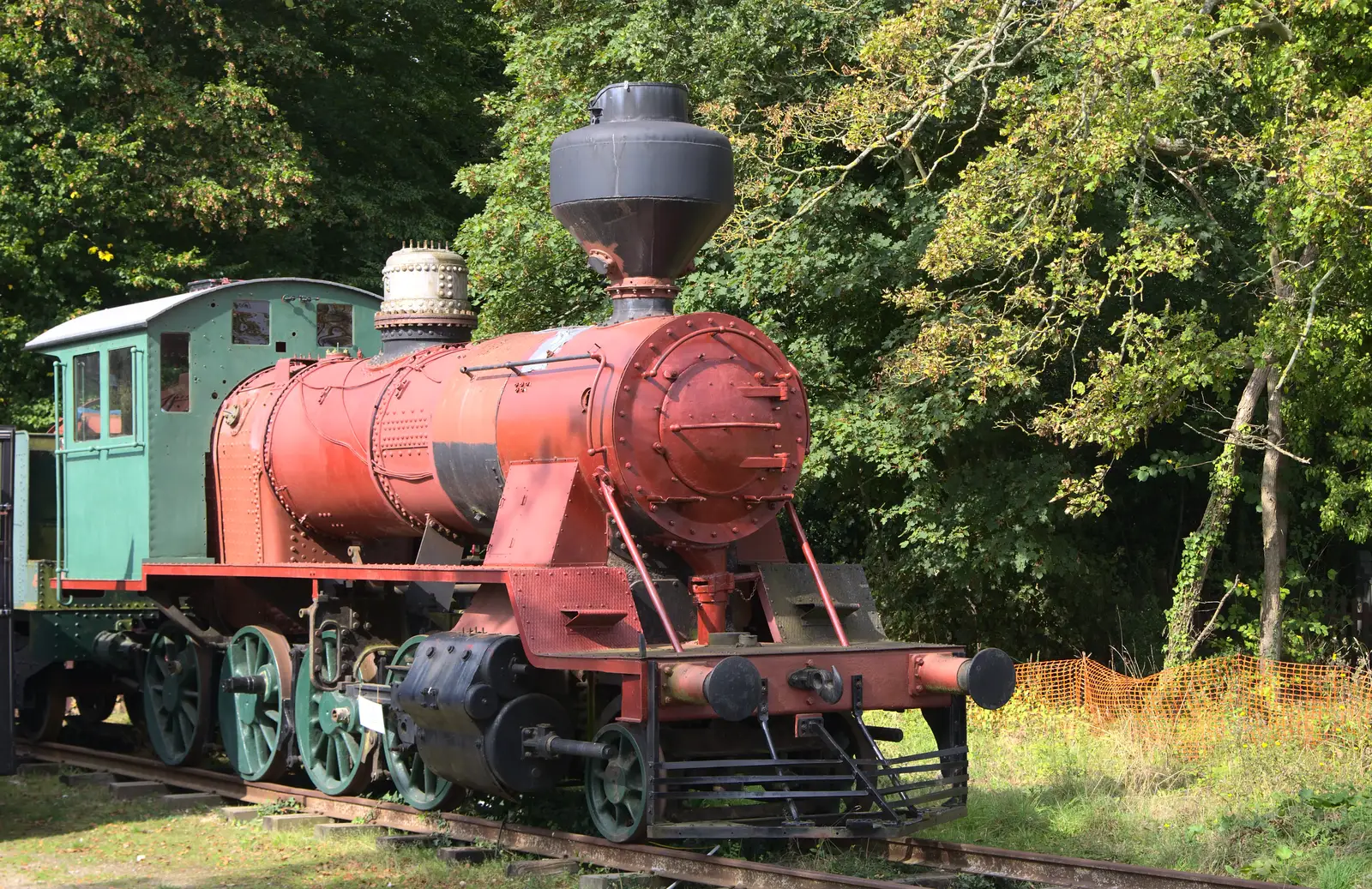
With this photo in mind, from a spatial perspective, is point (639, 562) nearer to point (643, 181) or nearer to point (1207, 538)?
point (643, 181)

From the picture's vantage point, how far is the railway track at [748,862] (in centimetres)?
678

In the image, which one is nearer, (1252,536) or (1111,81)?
(1111,81)

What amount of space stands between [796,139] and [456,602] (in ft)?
22.8

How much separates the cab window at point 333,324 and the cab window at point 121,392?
1.36 meters

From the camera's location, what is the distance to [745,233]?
13.7 meters

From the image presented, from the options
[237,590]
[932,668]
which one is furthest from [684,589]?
[237,590]

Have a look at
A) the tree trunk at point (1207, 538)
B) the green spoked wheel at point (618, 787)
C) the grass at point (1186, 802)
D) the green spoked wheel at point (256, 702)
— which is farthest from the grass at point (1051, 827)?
the tree trunk at point (1207, 538)

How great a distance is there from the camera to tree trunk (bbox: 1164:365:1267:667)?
12.6m

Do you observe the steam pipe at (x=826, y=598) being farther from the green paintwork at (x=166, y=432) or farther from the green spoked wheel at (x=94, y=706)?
the green spoked wheel at (x=94, y=706)

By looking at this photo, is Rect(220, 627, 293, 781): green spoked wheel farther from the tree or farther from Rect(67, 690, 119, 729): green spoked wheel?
the tree

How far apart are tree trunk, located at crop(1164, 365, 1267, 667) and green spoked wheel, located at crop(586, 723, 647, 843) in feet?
22.5

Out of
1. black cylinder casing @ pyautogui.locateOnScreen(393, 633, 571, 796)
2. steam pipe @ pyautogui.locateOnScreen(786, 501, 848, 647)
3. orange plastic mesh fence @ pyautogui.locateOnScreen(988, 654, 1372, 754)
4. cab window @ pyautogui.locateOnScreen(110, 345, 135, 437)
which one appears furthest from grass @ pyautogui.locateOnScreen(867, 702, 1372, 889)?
cab window @ pyautogui.locateOnScreen(110, 345, 135, 437)

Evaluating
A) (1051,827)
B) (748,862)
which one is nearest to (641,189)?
(748,862)

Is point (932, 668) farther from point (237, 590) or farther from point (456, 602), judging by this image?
point (237, 590)
